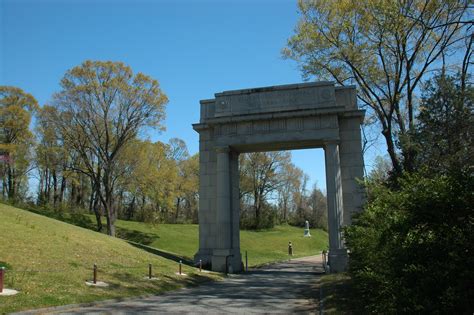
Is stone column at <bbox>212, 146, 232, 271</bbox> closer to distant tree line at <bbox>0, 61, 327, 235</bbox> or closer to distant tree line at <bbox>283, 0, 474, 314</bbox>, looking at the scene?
distant tree line at <bbox>283, 0, 474, 314</bbox>

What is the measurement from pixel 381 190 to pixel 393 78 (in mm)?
13261

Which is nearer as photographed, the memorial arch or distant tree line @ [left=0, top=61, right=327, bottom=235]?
the memorial arch

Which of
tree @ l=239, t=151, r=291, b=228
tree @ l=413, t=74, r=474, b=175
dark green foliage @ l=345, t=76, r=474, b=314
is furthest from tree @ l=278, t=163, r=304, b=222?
dark green foliage @ l=345, t=76, r=474, b=314

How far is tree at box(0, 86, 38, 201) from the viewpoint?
147 ft

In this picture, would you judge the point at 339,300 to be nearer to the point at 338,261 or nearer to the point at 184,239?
the point at 338,261

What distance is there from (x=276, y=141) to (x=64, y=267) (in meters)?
13.6

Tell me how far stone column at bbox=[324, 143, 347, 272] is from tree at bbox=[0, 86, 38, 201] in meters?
34.6

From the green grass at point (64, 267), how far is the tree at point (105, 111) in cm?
1482

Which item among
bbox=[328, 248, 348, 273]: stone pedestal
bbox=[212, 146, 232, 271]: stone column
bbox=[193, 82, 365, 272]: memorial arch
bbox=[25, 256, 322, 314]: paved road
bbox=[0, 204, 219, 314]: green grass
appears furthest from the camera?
bbox=[212, 146, 232, 271]: stone column

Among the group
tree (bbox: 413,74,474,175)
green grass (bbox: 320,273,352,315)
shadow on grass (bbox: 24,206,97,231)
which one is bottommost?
green grass (bbox: 320,273,352,315)

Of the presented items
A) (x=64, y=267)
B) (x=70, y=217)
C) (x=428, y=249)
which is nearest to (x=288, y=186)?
(x=70, y=217)

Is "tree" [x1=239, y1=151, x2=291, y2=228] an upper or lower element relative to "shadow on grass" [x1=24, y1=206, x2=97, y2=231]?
upper

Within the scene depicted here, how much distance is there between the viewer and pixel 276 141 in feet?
80.4

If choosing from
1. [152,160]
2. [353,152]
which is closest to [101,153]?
[152,160]
